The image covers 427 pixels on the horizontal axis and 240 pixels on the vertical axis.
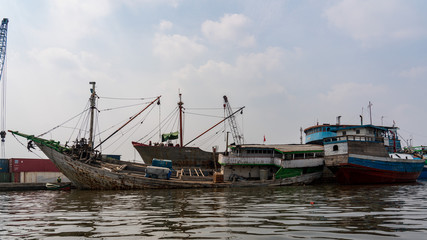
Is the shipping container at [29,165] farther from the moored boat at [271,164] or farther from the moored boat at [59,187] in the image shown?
the moored boat at [271,164]

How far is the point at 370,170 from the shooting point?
34.9 m

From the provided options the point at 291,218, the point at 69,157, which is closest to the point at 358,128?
the point at 291,218

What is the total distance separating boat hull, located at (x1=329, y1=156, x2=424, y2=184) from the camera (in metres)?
34.5

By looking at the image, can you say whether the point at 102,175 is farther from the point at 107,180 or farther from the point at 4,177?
the point at 4,177

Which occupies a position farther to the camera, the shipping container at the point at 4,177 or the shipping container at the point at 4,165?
the shipping container at the point at 4,165

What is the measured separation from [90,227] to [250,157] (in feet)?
92.8

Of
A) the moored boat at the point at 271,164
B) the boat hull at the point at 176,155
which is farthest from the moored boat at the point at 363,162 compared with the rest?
the boat hull at the point at 176,155

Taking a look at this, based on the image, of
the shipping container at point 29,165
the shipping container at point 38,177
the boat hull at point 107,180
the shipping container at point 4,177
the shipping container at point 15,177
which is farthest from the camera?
the shipping container at point 38,177

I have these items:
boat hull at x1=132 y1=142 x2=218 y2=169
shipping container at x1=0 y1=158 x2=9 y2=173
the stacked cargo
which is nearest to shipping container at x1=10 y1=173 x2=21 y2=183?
the stacked cargo

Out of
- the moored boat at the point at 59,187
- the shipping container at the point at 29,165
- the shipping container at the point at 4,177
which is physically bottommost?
the moored boat at the point at 59,187

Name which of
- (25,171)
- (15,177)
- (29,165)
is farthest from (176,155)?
(15,177)

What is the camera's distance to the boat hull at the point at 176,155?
42531 millimetres

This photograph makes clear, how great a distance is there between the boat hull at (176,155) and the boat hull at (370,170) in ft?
60.6

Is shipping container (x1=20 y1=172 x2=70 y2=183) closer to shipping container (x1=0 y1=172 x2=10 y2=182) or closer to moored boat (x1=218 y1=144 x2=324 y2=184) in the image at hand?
shipping container (x1=0 y1=172 x2=10 y2=182)
